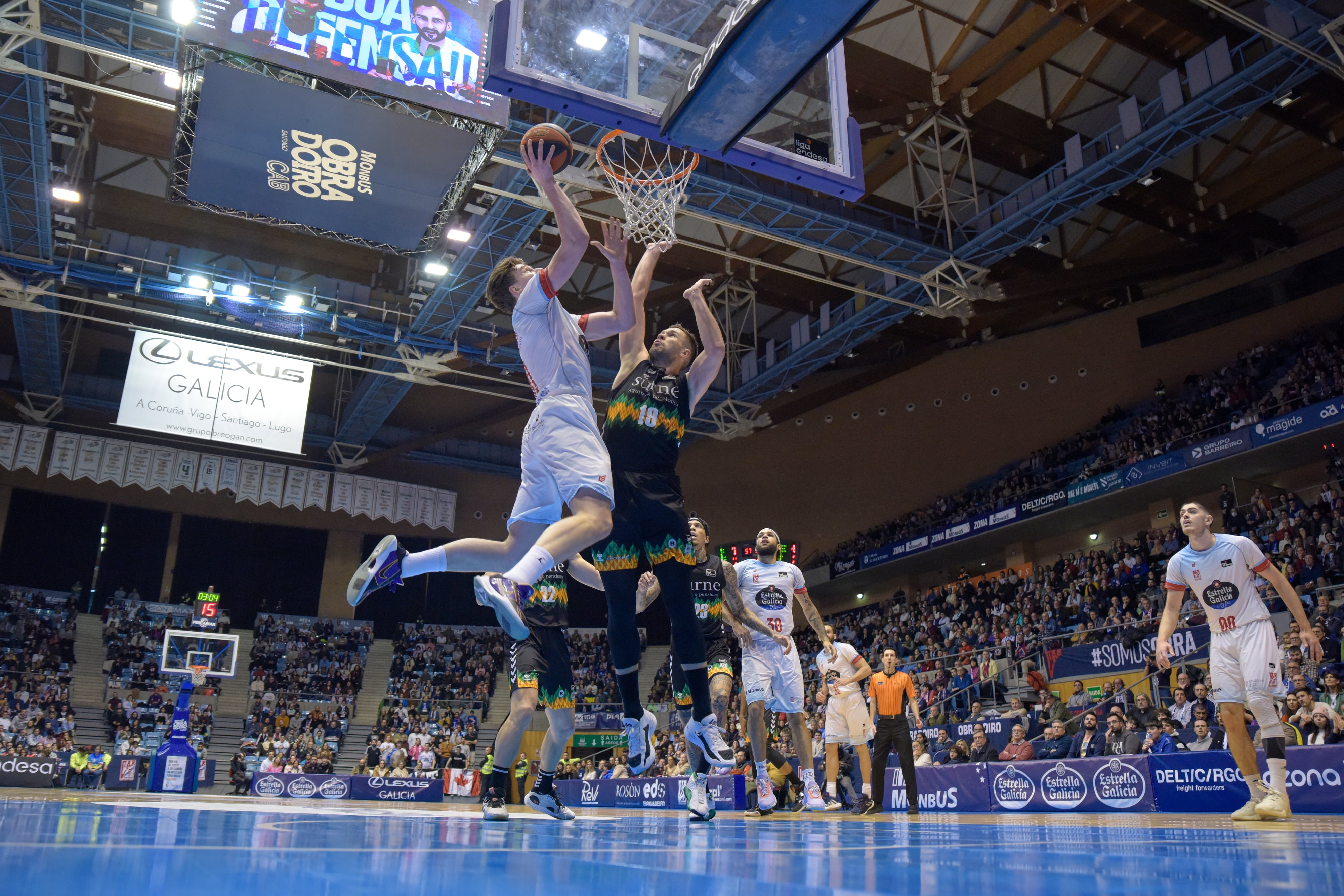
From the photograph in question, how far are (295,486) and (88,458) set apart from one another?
5.33 m

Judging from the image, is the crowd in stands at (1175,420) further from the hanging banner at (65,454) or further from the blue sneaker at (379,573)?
the hanging banner at (65,454)

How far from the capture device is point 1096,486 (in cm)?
2219

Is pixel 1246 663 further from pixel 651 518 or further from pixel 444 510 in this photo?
pixel 444 510

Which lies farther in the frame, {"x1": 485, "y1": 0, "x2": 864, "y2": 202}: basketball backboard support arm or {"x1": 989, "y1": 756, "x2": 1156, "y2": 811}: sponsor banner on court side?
{"x1": 989, "y1": 756, "x2": 1156, "y2": 811}: sponsor banner on court side

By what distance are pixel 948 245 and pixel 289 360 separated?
1385cm

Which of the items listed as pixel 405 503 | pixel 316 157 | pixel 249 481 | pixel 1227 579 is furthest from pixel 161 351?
pixel 1227 579

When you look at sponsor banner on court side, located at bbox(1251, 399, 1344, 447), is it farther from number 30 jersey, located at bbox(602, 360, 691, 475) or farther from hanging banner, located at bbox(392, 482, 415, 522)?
hanging banner, located at bbox(392, 482, 415, 522)

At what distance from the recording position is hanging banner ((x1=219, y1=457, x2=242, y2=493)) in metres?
27.2

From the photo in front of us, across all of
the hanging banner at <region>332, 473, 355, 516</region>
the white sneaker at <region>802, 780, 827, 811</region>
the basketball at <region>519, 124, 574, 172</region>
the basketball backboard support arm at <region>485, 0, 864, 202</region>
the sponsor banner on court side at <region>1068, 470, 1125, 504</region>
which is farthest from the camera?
the hanging banner at <region>332, 473, 355, 516</region>

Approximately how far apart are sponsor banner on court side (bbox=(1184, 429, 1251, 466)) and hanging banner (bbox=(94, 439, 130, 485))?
27.1 metres

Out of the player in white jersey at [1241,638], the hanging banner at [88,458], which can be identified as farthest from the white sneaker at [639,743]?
the hanging banner at [88,458]

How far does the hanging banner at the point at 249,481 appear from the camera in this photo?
89.7 ft

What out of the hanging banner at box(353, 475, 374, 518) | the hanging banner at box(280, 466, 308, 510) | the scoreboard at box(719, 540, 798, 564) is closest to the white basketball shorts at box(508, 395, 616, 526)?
the scoreboard at box(719, 540, 798, 564)

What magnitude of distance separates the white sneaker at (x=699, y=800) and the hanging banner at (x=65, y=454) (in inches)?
1011
